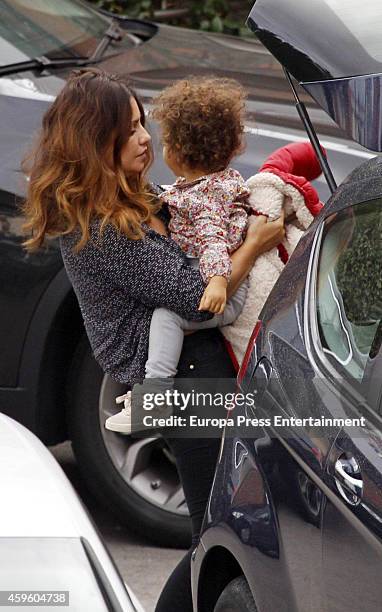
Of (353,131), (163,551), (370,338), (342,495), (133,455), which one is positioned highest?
(353,131)

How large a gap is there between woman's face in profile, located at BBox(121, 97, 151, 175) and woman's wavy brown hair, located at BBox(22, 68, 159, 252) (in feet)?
0.04

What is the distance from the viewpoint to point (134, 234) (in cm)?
281

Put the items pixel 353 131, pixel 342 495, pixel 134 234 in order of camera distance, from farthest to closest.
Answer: pixel 134 234, pixel 353 131, pixel 342 495

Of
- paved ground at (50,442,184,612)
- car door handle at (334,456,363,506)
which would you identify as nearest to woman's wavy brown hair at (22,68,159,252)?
car door handle at (334,456,363,506)

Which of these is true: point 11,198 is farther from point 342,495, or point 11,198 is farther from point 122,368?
point 342,495

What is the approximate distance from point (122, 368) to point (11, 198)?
118cm

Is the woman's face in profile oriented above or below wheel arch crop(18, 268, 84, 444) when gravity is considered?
above

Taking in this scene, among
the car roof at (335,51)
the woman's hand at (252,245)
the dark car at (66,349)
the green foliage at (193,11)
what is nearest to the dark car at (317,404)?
→ the car roof at (335,51)

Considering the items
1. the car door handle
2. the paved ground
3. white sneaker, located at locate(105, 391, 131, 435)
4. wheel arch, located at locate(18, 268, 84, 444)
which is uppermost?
the car door handle

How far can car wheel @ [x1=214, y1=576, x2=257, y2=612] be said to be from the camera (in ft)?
8.42

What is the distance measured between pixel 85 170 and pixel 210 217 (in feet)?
1.00

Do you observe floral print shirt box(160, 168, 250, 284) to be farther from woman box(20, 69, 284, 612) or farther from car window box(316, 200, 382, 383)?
car window box(316, 200, 382, 383)

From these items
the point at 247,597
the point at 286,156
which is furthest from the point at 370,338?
the point at 286,156

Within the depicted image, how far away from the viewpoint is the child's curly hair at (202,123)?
289 cm
